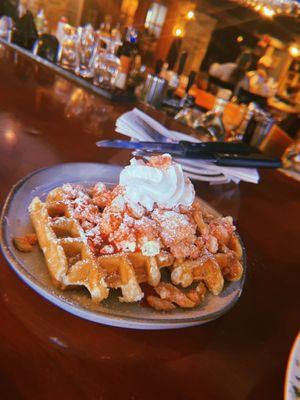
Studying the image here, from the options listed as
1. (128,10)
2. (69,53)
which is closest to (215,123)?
(69,53)

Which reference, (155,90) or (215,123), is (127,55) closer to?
(155,90)

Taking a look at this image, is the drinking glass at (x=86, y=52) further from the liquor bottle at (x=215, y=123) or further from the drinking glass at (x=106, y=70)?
the liquor bottle at (x=215, y=123)

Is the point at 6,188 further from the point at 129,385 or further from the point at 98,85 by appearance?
the point at 98,85

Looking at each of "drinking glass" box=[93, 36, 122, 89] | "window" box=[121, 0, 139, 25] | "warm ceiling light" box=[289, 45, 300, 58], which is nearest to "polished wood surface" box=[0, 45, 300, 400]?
"drinking glass" box=[93, 36, 122, 89]

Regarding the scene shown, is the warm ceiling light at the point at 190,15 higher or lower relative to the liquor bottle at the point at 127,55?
higher

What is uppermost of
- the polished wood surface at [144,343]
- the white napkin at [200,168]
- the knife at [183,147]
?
the knife at [183,147]

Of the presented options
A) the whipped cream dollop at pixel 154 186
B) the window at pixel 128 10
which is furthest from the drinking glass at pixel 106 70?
the window at pixel 128 10

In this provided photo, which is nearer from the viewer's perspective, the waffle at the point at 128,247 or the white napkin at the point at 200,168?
the waffle at the point at 128,247

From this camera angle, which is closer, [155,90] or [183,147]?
[183,147]
